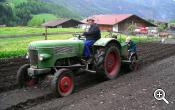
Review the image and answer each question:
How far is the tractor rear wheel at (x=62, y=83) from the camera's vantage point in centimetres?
803

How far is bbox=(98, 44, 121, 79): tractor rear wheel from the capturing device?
31.8ft

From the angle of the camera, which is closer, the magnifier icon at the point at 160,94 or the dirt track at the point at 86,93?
the dirt track at the point at 86,93

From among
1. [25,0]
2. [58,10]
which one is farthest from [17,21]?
[58,10]

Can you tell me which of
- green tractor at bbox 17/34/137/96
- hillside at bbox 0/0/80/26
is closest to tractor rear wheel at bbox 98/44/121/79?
green tractor at bbox 17/34/137/96

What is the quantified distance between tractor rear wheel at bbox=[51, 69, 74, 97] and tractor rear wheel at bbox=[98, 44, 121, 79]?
131 centimetres

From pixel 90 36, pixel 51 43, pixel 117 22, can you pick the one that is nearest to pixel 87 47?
pixel 90 36

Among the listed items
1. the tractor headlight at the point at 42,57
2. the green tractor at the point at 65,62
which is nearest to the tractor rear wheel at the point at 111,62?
the green tractor at the point at 65,62

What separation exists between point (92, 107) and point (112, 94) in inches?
44.6

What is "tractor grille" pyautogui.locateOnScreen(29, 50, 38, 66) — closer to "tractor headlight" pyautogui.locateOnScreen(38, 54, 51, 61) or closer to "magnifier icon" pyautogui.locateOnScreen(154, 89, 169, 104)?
"tractor headlight" pyautogui.locateOnScreen(38, 54, 51, 61)

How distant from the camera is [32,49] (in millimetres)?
8484

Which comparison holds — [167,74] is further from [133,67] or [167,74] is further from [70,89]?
[70,89]

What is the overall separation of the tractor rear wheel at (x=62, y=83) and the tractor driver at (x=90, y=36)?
1.11 meters

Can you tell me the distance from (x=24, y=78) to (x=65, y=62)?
A: 3.56 feet

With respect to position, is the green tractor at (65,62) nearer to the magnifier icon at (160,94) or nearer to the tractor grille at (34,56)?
the tractor grille at (34,56)
